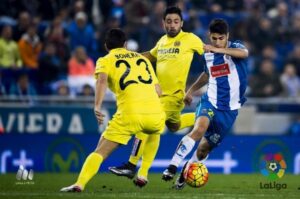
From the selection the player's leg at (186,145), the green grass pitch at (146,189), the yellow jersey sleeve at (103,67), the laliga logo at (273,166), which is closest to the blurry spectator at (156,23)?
the laliga logo at (273,166)

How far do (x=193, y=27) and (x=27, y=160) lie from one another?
5.82m

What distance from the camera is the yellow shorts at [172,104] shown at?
14.0m

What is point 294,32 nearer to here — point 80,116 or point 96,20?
point 96,20

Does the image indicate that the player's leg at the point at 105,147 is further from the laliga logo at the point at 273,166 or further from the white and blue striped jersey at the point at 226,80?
the laliga logo at the point at 273,166

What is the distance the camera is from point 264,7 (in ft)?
82.7

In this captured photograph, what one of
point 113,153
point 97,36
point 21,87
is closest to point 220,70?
point 113,153

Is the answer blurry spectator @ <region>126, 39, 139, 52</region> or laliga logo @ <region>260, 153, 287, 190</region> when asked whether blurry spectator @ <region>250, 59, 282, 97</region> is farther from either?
laliga logo @ <region>260, 153, 287, 190</region>

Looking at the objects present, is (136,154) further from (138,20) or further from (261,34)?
(261,34)

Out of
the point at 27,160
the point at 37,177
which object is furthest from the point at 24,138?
the point at 37,177

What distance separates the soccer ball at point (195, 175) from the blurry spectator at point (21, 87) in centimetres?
828

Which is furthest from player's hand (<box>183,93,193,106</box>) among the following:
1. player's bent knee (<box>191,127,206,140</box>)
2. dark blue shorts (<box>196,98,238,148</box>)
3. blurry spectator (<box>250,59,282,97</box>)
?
blurry spectator (<box>250,59,282,97</box>)

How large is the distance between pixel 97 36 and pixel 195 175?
1032cm

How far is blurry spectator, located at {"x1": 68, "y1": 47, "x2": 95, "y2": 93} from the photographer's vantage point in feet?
68.0

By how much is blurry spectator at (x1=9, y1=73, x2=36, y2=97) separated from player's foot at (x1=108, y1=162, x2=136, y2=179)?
7.52 meters
